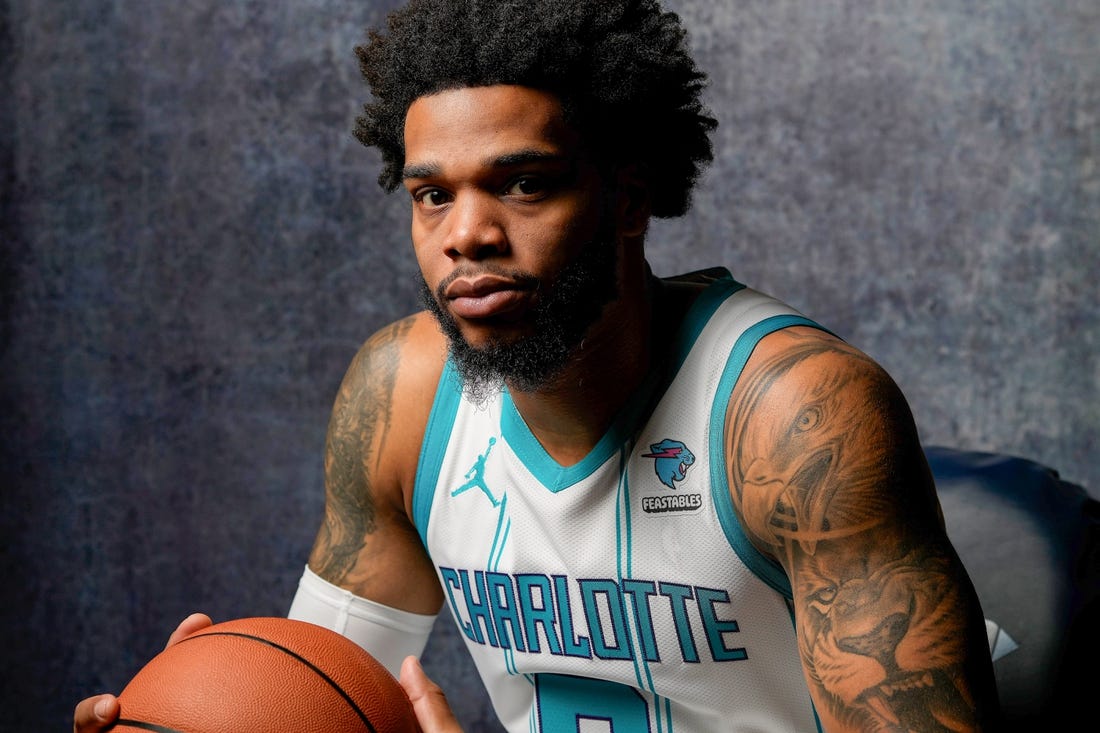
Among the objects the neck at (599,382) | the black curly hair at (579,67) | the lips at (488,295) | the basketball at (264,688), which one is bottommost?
the basketball at (264,688)

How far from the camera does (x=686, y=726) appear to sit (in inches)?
56.7

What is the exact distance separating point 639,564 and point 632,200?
1.37 feet

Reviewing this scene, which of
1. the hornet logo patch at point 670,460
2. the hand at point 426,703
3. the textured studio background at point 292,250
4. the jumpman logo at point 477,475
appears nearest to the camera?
the hand at point 426,703

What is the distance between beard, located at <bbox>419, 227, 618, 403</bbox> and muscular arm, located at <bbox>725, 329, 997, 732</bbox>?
0.71 feet

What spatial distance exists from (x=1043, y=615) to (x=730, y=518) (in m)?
0.54

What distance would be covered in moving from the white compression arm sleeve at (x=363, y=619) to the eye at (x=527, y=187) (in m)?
0.65

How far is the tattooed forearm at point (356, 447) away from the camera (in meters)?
1.64

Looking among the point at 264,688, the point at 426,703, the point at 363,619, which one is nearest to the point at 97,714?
the point at 264,688

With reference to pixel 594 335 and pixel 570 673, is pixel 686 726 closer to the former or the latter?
pixel 570 673

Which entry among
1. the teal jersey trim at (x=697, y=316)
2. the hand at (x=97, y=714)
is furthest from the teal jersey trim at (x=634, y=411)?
the hand at (x=97, y=714)

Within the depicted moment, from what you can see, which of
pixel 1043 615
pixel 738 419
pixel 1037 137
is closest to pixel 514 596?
pixel 738 419

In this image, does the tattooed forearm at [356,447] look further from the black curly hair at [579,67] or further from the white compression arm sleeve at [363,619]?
the black curly hair at [579,67]

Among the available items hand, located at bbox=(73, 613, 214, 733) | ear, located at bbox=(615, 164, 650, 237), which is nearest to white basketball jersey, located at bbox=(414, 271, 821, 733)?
ear, located at bbox=(615, 164, 650, 237)

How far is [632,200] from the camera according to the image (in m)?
1.46
